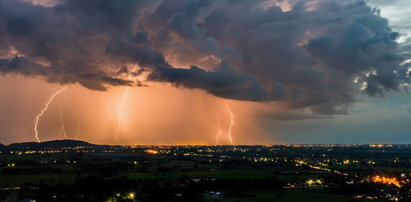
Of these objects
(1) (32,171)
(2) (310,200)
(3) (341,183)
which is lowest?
(2) (310,200)

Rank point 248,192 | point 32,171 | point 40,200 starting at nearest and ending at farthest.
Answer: point 40,200, point 248,192, point 32,171

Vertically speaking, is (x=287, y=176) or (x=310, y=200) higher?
(x=287, y=176)

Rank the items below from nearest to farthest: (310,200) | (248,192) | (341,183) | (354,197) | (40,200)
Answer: (40,200), (310,200), (354,197), (248,192), (341,183)

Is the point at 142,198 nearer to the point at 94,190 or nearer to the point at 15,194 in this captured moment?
the point at 94,190

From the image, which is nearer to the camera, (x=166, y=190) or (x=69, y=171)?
(x=166, y=190)

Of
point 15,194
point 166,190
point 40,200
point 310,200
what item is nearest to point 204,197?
point 166,190

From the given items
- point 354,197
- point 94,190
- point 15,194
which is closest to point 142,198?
point 94,190

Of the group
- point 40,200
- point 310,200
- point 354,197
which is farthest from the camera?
point 354,197

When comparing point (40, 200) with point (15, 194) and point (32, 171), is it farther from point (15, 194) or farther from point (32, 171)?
point (32, 171)

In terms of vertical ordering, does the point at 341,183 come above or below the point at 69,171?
below
